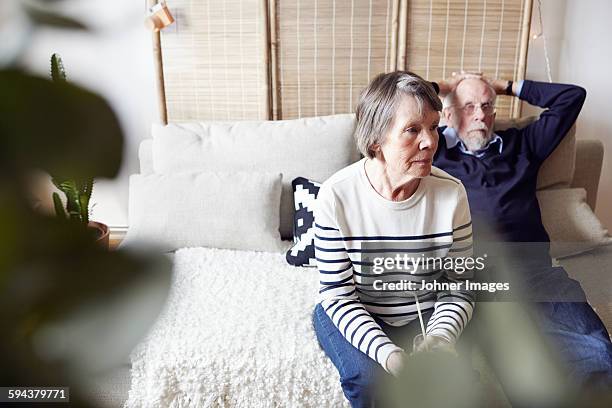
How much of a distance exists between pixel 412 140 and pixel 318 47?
1060 millimetres

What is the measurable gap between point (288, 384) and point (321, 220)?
0.43 metres

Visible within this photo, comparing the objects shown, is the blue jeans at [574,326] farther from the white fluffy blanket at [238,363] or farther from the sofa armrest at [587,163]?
the sofa armrest at [587,163]

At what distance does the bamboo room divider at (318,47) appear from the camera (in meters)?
2.27

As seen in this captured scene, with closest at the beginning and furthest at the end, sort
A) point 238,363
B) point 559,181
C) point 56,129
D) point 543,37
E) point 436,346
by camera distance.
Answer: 1. point 56,129
2. point 436,346
3. point 238,363
4. point 559,181
5. point 543,37

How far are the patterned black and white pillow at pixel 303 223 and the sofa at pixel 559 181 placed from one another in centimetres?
7

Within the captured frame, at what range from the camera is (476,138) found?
1877mm

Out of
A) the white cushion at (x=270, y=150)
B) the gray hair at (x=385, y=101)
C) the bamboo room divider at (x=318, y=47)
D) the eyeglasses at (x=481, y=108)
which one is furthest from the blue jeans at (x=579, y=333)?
the bamboo room divider at (x=318, y=47)

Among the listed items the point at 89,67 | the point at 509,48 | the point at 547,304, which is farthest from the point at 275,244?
the point at 89,67

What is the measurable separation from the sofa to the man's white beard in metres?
0.24

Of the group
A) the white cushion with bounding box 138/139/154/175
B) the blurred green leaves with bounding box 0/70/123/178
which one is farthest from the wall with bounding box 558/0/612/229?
the blurred green leaves with bounding box 0/70/123/178

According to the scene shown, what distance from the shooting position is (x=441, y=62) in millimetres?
2322

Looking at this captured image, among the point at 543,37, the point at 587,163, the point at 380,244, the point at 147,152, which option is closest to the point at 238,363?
the point at 380,244

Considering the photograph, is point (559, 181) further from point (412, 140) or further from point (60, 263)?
point (60, 263)

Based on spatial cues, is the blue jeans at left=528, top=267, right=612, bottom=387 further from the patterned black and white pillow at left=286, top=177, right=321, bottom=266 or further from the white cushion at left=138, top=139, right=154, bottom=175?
the white cushion at left=138, top=139, right=154, bottom=175
